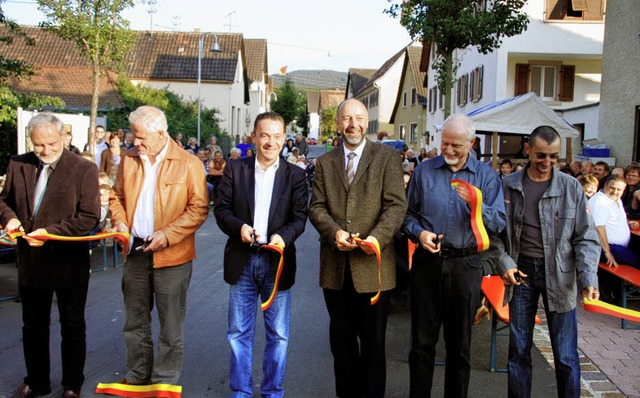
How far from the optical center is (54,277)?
4.36m

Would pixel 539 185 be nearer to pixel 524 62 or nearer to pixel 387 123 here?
pixel 524 62

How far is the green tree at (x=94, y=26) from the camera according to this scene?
1817 centimetres

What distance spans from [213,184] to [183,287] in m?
13.2

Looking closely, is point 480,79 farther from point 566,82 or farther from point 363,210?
point 363,210

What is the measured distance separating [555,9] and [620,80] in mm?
10168

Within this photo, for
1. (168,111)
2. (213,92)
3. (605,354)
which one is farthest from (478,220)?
(213,92)

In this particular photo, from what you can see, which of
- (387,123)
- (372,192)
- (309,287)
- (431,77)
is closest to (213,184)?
(309,287)

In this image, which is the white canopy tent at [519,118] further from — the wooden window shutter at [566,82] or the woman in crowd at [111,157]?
the wooden window shutter at [566,82]

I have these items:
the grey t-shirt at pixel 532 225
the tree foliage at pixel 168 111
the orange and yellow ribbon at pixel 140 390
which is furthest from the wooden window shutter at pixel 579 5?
the orange and yellow ribbon at pixel 140 390

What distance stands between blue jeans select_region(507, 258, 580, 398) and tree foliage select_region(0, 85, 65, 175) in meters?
13.0

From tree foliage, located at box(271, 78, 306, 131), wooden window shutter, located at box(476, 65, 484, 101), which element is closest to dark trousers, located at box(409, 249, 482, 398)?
wooden window shutter, located at box(476, 65, 484, 101)

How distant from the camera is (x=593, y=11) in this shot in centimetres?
2348

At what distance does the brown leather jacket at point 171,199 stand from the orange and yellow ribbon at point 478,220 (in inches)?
74.4

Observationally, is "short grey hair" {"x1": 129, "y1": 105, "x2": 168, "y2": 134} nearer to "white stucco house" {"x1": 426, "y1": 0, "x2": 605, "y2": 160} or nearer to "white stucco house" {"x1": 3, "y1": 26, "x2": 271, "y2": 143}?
"white stucco house" {"x1": 426, "y1": 0, "x2": 605, "y2": 160}
